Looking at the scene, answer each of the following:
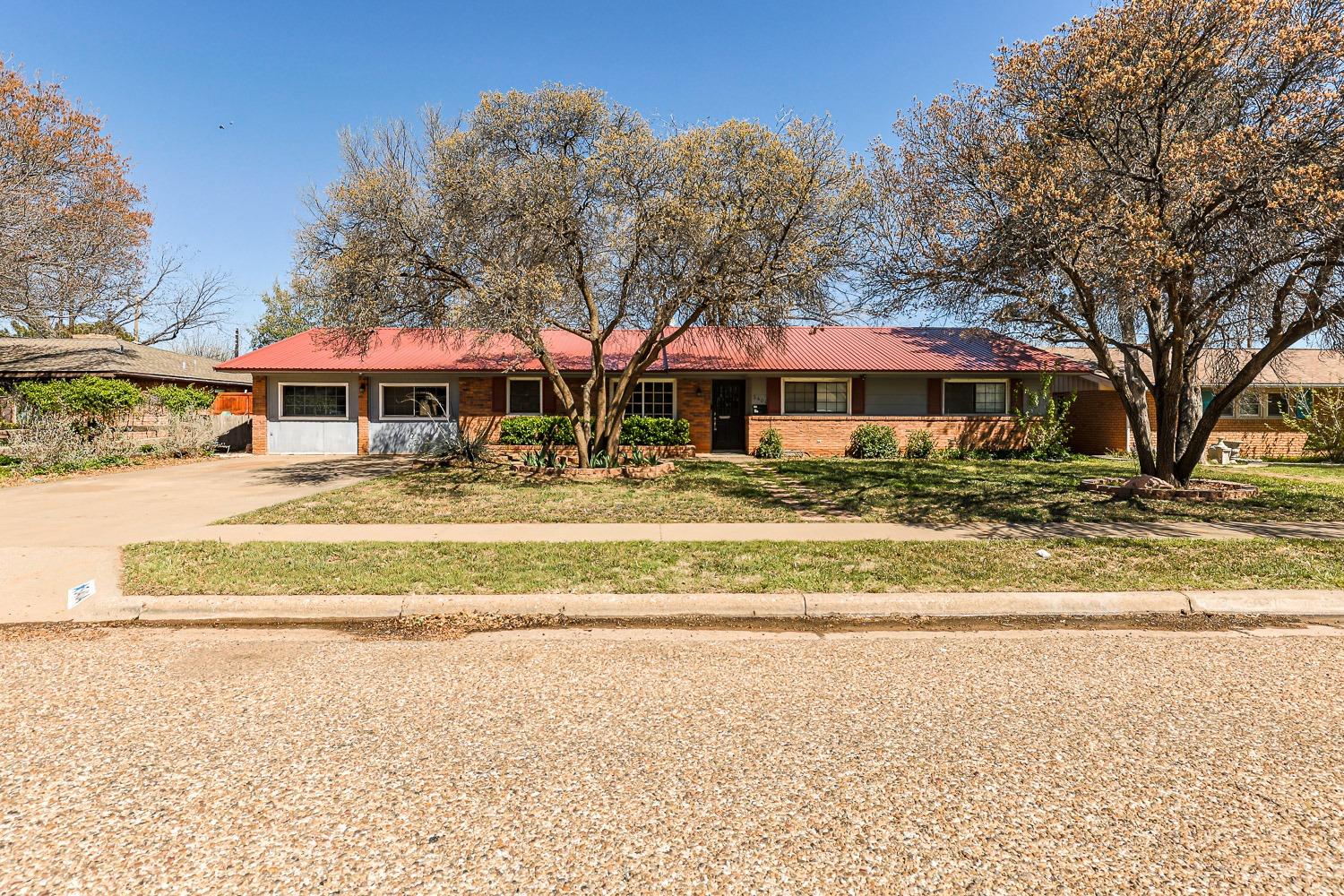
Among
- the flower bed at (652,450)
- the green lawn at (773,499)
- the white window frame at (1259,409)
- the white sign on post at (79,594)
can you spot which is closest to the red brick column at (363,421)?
the flower bed at (652,450)

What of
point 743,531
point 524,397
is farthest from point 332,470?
point 743,531

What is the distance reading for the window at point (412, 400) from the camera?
843 inches

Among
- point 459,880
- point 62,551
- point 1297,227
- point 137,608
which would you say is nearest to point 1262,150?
point 1297,227

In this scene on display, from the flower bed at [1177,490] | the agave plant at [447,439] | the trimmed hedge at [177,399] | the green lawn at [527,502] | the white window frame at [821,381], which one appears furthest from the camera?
the white window frame at [821,381]

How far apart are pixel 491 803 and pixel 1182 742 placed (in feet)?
10.9

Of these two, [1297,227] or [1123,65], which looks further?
[1123,65]

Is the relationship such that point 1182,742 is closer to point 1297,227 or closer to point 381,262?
point 1297,227

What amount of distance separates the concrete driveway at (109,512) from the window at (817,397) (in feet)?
38.6

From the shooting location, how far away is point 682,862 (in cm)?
238

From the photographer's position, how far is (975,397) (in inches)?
853

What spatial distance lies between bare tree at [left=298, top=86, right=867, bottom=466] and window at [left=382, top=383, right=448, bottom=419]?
761 cm

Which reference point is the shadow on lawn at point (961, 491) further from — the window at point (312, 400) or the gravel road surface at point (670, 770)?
the window at point (312, 400)

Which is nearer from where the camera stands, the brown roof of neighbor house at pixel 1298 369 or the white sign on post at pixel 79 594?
the white sign on post at pixel 79 594

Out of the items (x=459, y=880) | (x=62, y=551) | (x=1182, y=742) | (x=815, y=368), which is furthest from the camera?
(x=815, y=368)
